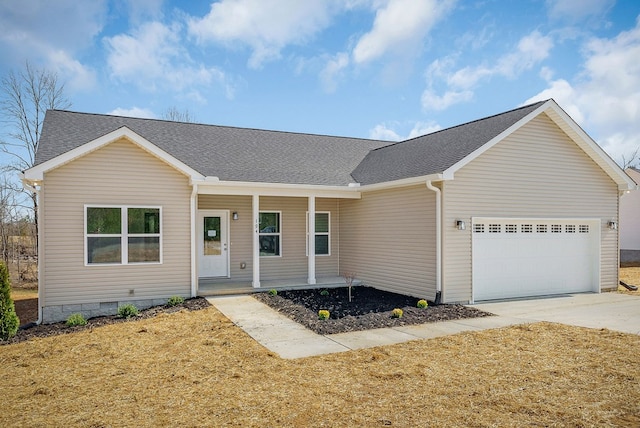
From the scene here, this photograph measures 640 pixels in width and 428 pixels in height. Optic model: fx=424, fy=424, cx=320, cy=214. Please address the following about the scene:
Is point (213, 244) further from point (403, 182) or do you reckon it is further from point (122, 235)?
point (403, 182)

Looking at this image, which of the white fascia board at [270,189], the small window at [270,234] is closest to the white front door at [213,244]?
the small window at [270,234]

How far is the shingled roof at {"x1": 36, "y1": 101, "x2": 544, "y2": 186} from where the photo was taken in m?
10.8

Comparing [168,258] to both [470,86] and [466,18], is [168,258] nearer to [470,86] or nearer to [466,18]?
[466,18]

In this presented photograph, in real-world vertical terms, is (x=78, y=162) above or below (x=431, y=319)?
above

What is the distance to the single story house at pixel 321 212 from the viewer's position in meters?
9.63

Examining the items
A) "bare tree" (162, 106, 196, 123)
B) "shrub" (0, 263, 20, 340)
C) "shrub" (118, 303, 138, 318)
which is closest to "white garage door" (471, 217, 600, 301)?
"shrub" (118, 303, 138, 318)

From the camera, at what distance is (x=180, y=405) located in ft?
14.5

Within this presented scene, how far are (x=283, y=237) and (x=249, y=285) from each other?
2108 mm

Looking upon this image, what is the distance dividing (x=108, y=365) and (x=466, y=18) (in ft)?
42.2

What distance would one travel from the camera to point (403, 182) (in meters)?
10.6

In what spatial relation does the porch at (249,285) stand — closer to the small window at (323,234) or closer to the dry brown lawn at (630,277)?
the small window at (323,234)

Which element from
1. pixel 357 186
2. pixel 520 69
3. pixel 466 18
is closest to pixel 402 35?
pixel 466 18

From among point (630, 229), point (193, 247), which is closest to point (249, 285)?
point (193, 247)

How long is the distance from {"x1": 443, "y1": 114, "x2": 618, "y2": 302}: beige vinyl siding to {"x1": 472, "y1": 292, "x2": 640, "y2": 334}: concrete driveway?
104 cm
